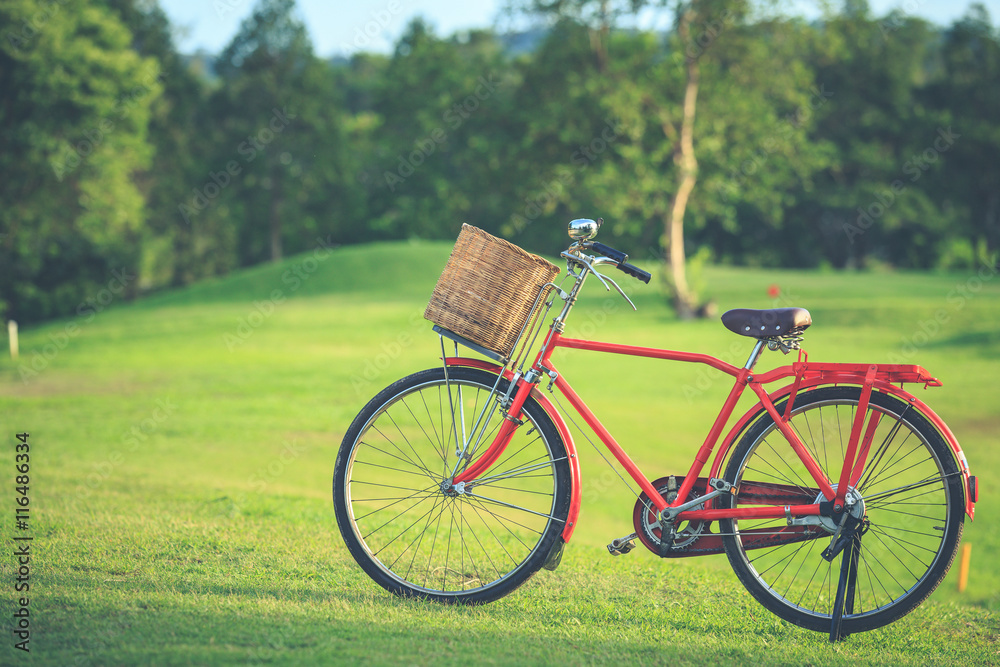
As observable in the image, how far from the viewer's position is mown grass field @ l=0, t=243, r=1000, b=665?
308 cm

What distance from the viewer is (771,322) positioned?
3367 mm

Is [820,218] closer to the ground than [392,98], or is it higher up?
closer to the ground

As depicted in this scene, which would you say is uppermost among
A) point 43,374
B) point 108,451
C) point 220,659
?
point 220,659

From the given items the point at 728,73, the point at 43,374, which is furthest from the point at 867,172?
the point at 43,374

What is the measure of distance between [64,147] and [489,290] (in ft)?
117

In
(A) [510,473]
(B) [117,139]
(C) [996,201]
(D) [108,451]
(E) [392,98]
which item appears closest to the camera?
(A) [510,473]

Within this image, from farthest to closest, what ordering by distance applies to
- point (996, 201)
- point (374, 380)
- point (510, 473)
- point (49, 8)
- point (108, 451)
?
1. point (996, 201)
2. point (49, 8)
3. point (374, 380)
4. point (108, 451)
5. point (510, 473)

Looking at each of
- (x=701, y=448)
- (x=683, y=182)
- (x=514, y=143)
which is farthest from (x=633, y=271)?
(x=514, y=143)

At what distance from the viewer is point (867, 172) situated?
4388 centimetres

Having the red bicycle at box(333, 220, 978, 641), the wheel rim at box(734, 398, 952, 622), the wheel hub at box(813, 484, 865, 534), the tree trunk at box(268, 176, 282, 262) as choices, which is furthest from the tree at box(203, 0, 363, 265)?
the wheel hub at box(813, 484, 865, 534)

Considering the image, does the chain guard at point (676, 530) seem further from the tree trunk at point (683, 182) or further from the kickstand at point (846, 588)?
the tree trunk at point (683, 182)

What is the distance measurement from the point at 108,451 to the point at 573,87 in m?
21.8

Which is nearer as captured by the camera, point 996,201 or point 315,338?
point 315,338

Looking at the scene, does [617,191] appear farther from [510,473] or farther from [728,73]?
[510,473]
